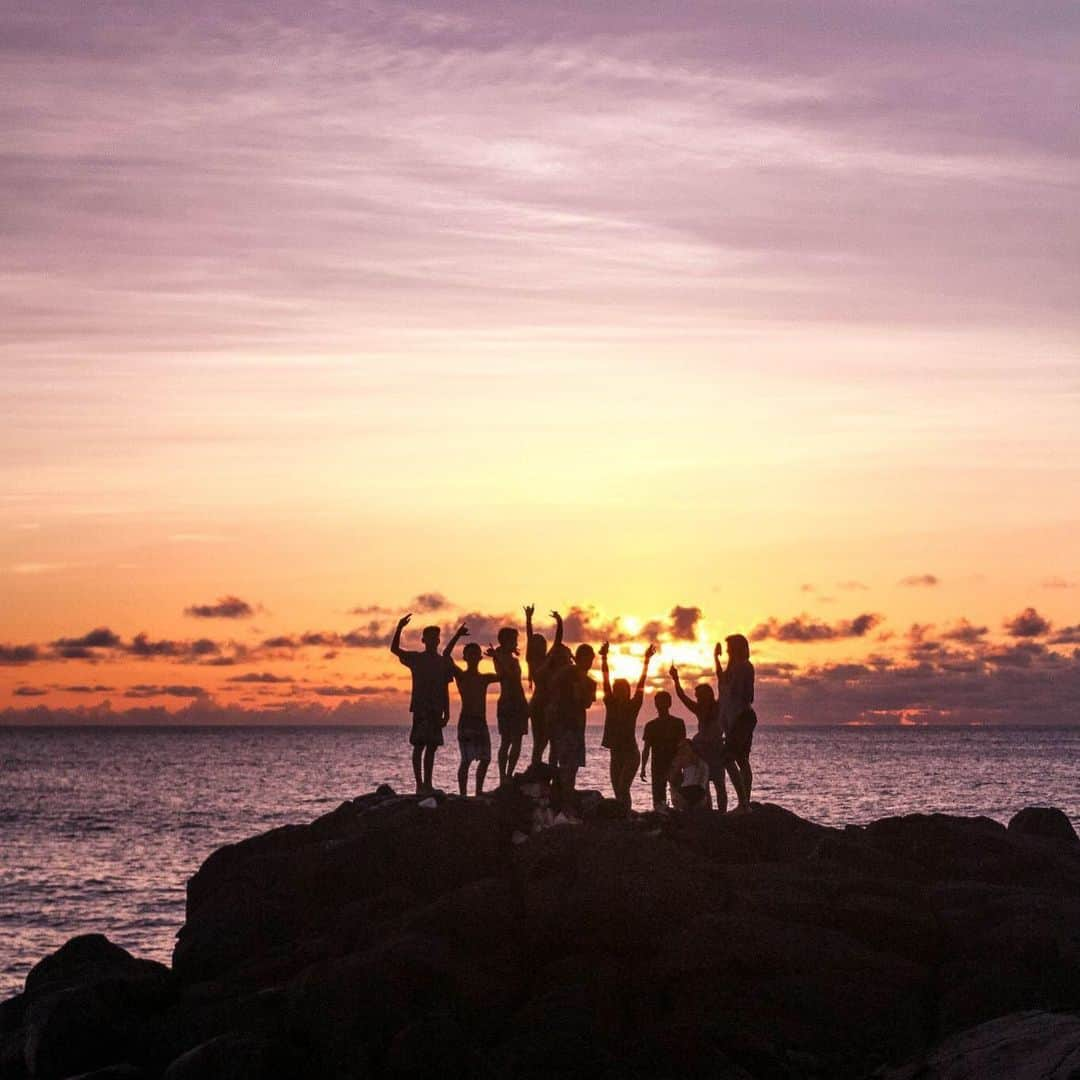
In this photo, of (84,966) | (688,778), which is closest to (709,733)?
(688,778)

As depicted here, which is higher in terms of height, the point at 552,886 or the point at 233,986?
the point at 552,886

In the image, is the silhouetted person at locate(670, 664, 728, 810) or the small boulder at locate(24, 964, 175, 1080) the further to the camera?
the silhouetted person at locate(670, 664, 728, 810)

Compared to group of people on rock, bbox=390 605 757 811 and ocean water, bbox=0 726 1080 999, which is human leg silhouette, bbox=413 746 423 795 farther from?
ocean water, bbox=0 726 1080 999

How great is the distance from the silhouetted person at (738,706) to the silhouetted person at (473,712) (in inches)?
141

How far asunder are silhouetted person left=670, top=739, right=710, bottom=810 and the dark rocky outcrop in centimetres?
171

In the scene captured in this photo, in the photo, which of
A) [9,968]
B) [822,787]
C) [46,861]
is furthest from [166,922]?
[822,787]

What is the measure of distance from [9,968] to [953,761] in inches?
5009

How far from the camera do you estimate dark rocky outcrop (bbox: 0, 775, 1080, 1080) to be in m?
17.1

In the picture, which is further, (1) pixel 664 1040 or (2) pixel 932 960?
(2) pixel 932 960

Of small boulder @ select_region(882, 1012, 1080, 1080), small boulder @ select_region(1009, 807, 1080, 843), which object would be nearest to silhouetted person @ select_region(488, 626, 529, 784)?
small boulder @ select_region(1009, 807, 1080, 843)

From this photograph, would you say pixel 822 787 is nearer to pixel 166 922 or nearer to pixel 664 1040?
pixel 166 922

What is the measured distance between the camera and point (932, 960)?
64.0 ft

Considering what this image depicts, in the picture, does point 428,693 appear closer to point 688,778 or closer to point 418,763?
point 418,763

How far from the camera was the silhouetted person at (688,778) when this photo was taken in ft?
82.5
